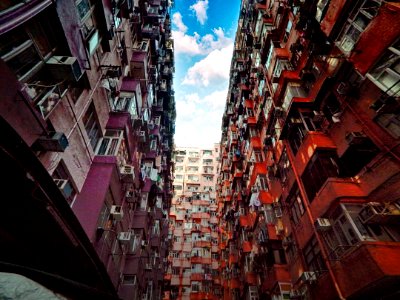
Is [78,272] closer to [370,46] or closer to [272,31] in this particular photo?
[370,46]

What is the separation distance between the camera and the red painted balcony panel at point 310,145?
11.7 meters

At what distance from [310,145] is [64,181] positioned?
1135cm

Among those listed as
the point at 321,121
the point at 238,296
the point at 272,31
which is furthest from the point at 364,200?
the point at 238,296

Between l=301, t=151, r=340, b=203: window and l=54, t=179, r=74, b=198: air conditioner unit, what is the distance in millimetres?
11183

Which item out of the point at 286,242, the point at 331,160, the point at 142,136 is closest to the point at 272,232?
the point at 286,242

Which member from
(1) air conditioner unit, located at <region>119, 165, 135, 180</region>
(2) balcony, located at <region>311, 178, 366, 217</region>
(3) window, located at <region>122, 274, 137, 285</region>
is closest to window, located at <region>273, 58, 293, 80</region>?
(2) balcony, located at <region>311, 178, 366, 217</region>

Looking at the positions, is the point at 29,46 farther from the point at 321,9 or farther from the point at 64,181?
the point at 321,9

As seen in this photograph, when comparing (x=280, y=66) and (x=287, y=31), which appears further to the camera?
(x=287, y=31)

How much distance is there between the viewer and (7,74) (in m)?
5.76

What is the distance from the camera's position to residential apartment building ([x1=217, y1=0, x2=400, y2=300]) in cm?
847

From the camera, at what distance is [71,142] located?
10172 mm

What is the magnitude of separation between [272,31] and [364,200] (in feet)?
51.5

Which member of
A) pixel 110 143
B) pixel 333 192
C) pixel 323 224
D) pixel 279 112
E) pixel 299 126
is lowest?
pixel 323 224

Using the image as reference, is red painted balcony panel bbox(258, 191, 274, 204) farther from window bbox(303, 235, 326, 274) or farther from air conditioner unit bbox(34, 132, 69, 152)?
air conditioner unit bbox(34, 132, 69, 152)
